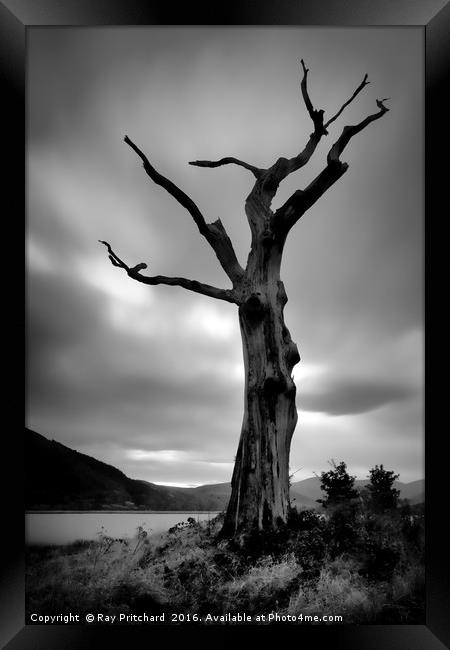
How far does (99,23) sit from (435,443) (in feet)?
15.4

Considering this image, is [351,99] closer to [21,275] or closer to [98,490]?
[21,275]

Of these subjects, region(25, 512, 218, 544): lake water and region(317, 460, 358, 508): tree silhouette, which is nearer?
region(25, 512, 218, 544): lake water

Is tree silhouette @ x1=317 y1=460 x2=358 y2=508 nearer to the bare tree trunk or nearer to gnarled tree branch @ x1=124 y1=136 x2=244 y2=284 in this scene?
the bare tree trunk

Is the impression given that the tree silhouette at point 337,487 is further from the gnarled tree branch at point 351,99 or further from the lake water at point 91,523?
the gnarled tree branch at point 351,99

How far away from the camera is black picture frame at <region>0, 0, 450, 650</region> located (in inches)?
189

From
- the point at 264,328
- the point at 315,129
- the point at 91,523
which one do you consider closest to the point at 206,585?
the point at 91,523

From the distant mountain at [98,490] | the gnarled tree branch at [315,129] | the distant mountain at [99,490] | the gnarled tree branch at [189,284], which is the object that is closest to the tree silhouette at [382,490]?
the distant mountain at [99,490]

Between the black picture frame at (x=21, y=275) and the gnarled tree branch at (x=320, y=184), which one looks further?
the gnarled tree branch at (x=320, y=184)

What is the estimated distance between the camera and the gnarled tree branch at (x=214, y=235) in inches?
A: 251

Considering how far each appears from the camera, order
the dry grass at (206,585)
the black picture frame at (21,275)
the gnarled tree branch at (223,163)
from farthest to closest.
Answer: the gnarled tree branch at (223,163) < the dry grass at (206,585) < the black picture frame at (21,275)

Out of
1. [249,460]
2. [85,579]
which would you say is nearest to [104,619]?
[85,579]

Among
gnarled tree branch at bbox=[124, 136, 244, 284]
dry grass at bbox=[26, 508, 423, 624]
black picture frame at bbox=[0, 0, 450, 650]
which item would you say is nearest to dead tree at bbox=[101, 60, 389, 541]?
gnarled tree branch at bbox=[124, 136, 244, 284]

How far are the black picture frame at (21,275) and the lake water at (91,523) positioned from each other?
1.23ft

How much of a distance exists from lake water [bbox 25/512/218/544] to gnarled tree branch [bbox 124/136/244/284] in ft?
9.02
